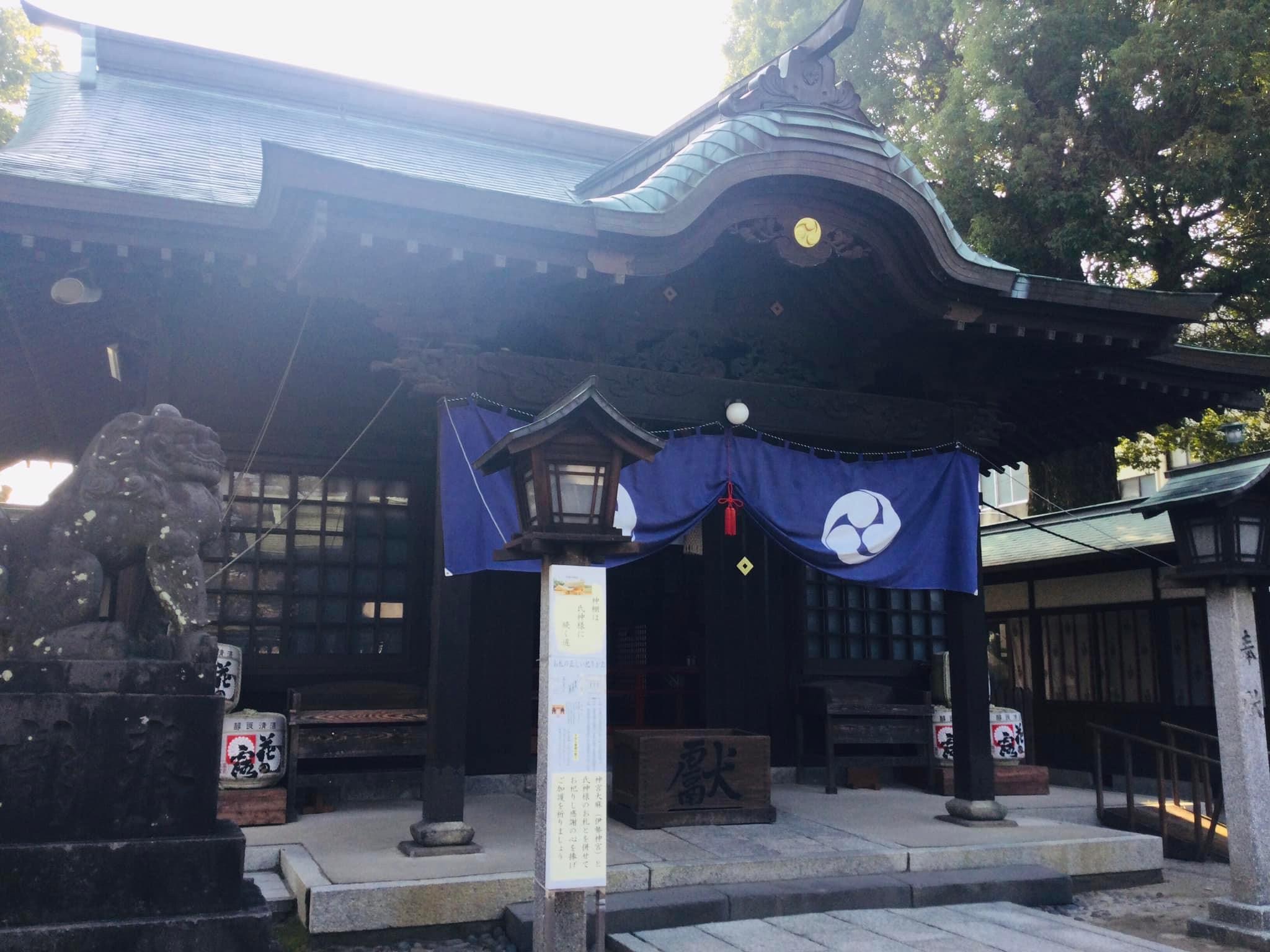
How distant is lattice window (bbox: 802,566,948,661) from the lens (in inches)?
426

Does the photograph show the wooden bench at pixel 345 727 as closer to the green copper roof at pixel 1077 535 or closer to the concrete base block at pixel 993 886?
the concrete base block at pixel 993 886

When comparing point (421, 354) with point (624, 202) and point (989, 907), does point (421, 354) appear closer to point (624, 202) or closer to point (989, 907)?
point (624, 202)

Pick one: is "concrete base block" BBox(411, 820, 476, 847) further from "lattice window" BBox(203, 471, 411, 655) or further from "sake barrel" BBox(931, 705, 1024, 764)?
"sake barrel" BBox(931, 705, 1024, 764)

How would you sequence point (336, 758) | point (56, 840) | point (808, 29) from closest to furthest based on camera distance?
point (56, 840)
point (336, 758)
point (808, 29)

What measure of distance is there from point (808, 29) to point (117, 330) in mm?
15240

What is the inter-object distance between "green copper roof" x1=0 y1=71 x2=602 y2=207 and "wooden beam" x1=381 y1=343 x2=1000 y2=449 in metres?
1.26

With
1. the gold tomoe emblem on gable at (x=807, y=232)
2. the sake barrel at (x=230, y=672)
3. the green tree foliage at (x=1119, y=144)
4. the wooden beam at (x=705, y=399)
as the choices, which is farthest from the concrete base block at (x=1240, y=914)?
the green tree foliage at (x=1119, y=144)

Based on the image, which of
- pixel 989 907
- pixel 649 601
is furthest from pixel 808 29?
pixel 989 907

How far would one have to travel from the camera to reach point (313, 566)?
29.1ft

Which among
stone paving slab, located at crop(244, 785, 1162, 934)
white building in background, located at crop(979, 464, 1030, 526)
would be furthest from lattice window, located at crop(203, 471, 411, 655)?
white building in background, located at crop(979, 464, 1030, 526)

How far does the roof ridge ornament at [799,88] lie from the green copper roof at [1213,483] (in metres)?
3.56

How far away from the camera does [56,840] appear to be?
4.52 m

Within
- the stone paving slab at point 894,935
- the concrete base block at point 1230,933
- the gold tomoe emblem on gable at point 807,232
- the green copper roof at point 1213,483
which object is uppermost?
the gold tomoe emblem on gable at point 807,232

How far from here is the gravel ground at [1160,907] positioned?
645 centimetres
